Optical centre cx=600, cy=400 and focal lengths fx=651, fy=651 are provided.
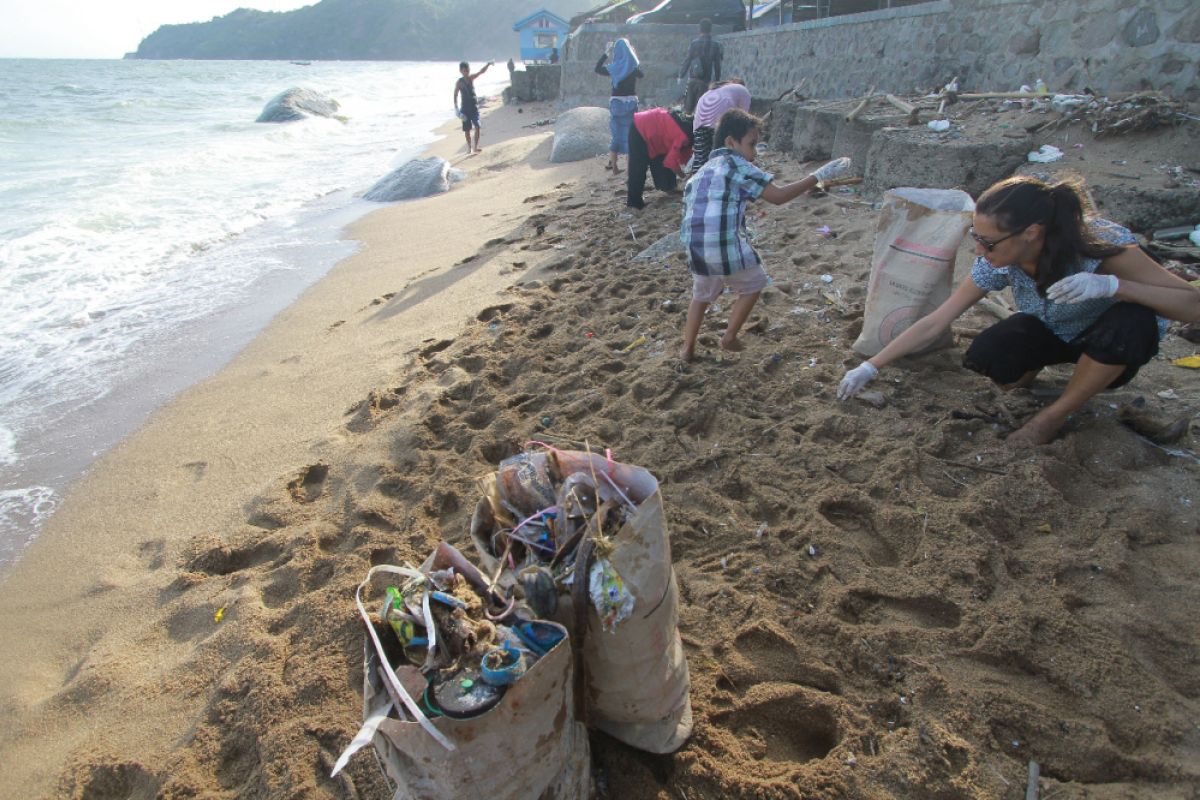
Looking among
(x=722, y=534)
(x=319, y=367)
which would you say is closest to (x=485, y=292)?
(x=319, y=367)

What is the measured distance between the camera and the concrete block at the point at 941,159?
14.3 feet

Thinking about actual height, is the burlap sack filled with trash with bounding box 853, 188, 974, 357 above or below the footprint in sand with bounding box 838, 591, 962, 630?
above

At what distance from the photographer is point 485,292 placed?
511 cm

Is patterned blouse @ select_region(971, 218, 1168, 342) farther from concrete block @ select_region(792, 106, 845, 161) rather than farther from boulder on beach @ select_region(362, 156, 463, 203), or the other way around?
boulder on beach @ select_region(362, 156, 463, 203)

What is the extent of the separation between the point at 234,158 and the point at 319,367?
1135cm

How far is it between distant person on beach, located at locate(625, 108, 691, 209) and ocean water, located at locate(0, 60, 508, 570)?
3.30 meters

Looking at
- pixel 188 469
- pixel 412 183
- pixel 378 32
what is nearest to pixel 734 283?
pixel 188 469

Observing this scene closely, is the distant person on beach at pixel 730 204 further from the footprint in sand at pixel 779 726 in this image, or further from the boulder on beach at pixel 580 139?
the boulder on beach at pixel 580 139

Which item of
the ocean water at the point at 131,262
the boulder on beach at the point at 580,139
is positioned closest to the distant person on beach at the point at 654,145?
the ocean water at the point at 131,262

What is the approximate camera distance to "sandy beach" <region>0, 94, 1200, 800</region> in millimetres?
1654

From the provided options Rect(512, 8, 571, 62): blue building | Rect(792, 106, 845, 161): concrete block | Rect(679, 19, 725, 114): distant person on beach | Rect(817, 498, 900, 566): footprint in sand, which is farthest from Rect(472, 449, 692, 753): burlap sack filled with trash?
Rect(512, 8, 571, 62): blue building

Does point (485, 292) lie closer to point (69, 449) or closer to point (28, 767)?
point (69, 449)

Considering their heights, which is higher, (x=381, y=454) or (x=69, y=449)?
(x=381, y=454)

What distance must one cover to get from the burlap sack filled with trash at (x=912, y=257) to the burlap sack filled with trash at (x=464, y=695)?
261cm
